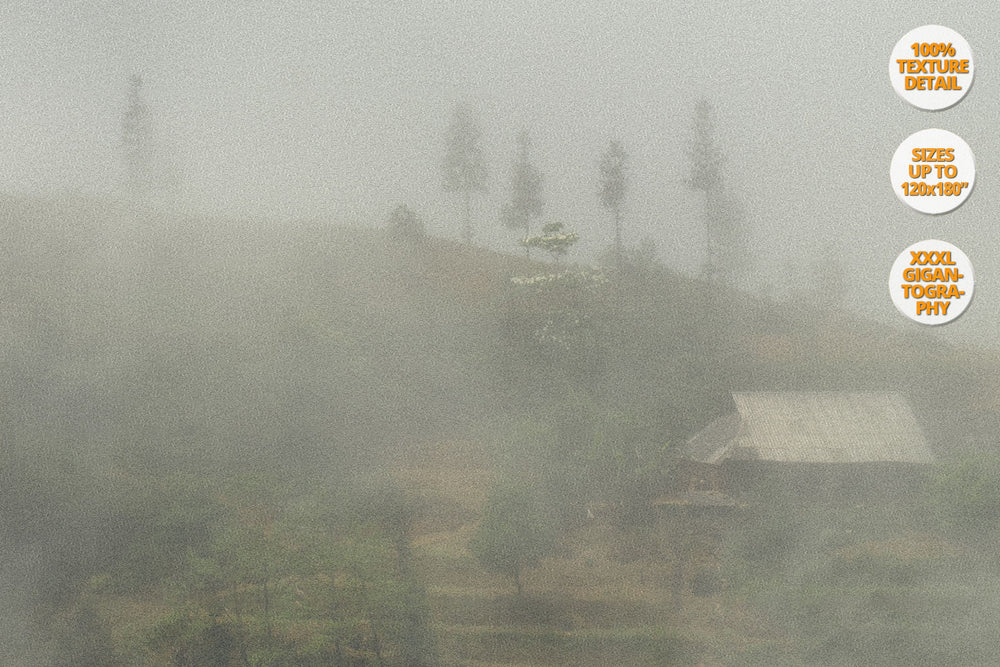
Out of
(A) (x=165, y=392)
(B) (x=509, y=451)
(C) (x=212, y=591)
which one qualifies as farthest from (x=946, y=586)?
(A) (x=165, y=392)

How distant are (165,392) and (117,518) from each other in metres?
7.40

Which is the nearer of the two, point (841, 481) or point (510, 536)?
point (510, 536)

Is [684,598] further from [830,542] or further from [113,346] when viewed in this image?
[113,346]

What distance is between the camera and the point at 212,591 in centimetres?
1469

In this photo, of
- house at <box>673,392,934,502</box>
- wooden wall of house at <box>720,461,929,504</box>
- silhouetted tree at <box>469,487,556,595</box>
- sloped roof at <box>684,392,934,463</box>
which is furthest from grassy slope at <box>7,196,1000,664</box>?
wooden wall of house at <box>720,461,929,504</box>

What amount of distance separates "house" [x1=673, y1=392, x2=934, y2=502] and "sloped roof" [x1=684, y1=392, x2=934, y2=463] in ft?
0.10

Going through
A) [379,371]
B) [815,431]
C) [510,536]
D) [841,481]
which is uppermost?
[379,371]

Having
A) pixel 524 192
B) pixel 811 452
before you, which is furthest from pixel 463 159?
pixel 811 452

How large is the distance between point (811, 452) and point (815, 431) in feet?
3.42

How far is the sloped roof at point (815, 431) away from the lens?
2252 cm

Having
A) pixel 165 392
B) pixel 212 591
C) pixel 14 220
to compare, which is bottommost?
pixel 212 591

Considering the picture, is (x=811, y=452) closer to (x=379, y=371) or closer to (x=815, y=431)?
(x=815, y=431)

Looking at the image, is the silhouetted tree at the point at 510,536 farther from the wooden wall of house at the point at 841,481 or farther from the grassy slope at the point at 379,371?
the wooden wall of house at the point at 841,481

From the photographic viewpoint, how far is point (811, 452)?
74.2 ft
